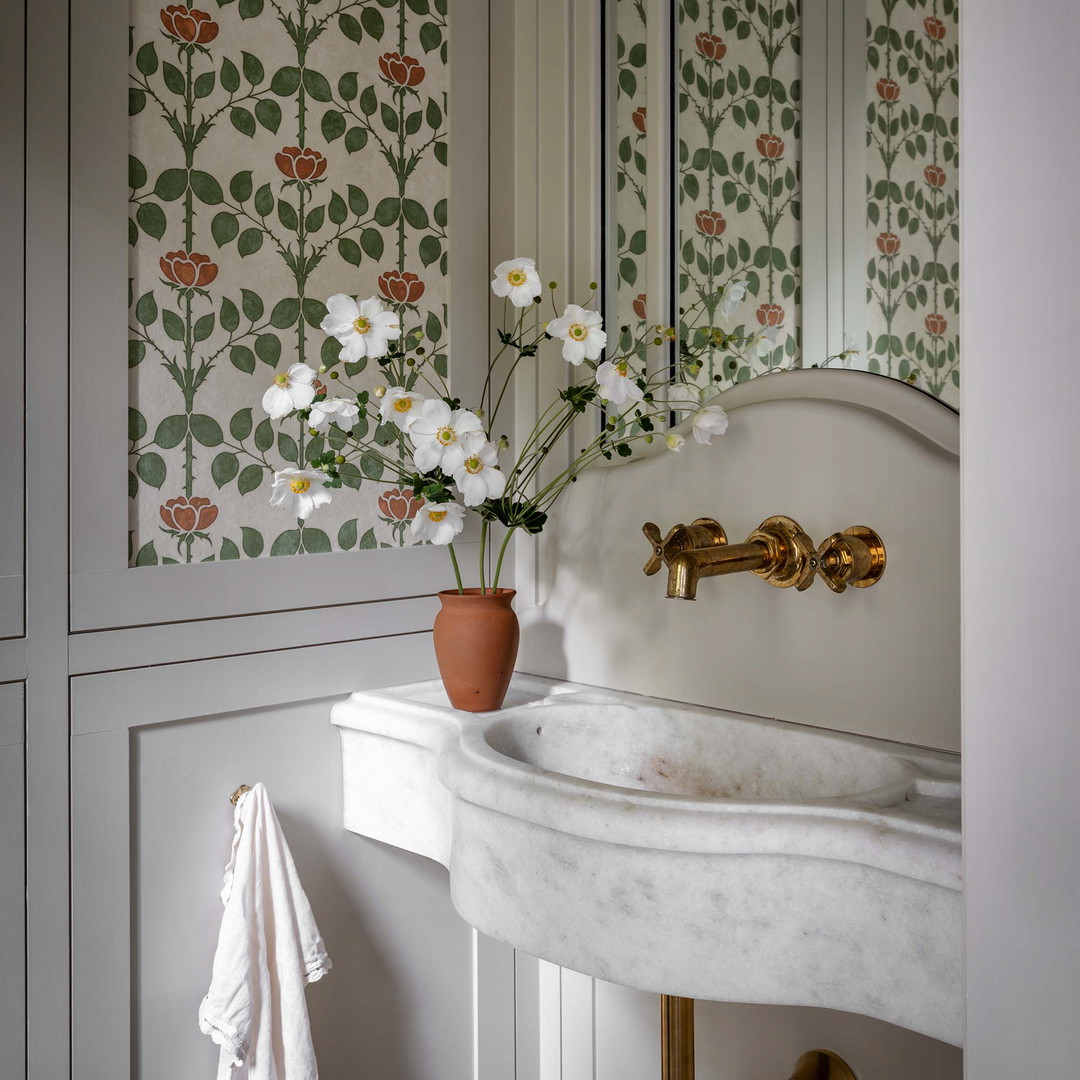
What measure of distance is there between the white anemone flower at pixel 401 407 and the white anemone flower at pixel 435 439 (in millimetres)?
11

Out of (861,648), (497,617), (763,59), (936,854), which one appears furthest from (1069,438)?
(763,59)

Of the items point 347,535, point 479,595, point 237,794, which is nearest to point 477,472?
point 479,595

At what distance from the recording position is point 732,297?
1.28 metres

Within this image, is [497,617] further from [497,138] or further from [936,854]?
[497,138]

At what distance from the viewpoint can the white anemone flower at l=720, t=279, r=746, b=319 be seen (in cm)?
127

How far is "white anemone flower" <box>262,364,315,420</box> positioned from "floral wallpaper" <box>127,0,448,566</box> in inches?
3.8

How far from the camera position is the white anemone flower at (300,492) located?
45.9 inches

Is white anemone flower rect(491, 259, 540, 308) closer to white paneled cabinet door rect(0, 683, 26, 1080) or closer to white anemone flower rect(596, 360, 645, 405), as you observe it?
white anemone flower rect(596, 360, 645, 405)

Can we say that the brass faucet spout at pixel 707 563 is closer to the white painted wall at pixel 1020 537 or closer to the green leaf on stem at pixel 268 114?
the white painted wall at pixel 1020 537

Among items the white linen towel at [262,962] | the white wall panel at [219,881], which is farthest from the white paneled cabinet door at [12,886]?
the white linen towel at [262,962]

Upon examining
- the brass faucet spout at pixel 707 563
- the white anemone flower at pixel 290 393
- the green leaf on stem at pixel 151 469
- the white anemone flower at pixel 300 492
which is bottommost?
the brass faucet spout at pixel 707 563

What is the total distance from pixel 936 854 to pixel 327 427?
831 mm

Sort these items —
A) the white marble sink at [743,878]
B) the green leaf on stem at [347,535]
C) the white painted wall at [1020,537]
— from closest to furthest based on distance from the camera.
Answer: the white painted wall at [1020,537]
the white marble sink at [743,878]
the green leaf on stem at [347,535]

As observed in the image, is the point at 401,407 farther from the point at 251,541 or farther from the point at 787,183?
the point at 787,183
